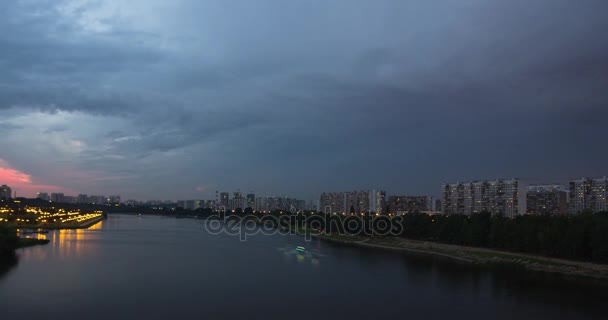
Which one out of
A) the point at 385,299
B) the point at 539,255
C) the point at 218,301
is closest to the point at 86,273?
the point at 218,301

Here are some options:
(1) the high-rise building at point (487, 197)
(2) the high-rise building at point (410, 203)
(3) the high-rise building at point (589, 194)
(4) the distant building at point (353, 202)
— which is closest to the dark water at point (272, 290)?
(3) the high-rise building at point (589, 194)

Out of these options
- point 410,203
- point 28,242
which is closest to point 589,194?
point 410,203

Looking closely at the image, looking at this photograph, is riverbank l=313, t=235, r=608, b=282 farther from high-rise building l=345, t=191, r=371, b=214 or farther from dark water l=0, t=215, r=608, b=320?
high-rise building l=345, t=191, r=371, b=214

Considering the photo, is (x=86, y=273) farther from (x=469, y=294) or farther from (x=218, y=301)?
(x=469, y=294)

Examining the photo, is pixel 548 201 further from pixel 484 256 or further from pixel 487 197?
pixel 484 256

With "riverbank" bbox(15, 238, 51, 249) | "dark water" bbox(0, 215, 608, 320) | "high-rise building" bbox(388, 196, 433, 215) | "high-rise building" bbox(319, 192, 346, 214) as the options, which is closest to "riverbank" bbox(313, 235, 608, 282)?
"dark water" bbox(0, 215, 608, 320)

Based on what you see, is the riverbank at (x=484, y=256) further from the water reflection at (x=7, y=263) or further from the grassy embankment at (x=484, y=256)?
the water reflection at (x=7, y=263)
